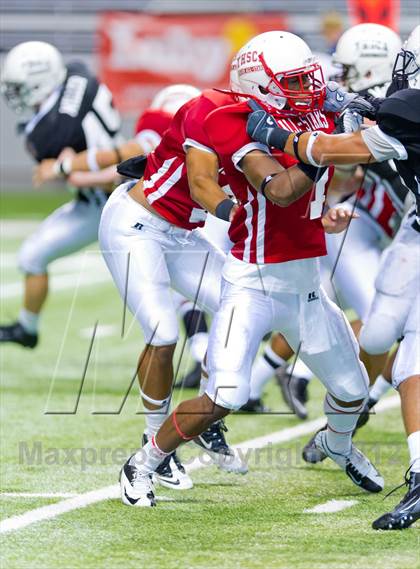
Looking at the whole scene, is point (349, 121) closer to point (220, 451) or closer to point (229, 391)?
point (229, 391)

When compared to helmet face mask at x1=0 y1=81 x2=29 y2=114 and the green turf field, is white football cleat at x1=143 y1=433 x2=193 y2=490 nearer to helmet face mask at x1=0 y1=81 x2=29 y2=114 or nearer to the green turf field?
the green turf field

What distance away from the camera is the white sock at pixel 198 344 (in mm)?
6773

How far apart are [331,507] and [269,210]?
1082 millimetres

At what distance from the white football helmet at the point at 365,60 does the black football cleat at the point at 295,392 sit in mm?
1466

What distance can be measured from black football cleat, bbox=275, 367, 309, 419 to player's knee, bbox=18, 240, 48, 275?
1.65 metres

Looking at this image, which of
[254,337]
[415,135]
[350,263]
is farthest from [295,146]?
[350,263]

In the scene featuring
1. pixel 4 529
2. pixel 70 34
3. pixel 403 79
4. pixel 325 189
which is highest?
pixel 403 79

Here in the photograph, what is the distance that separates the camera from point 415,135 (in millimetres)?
4102

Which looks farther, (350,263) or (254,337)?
(350,263)

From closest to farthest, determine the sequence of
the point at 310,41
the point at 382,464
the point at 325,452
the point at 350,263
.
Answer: the point at 325,452, the point at 382,464, the point at 350,263, the point at 310,41

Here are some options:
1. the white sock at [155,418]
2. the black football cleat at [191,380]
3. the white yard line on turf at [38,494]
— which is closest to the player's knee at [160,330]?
the white sock at [155,418]

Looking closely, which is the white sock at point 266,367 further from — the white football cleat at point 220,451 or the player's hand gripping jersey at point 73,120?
the player's hand gripping jersey at point 73,120

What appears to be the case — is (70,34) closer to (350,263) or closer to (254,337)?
(350,263)

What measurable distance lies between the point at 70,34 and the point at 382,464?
15.5 metres
